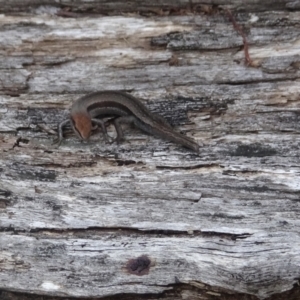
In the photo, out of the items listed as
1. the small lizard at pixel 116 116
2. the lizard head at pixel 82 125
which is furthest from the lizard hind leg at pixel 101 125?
the lizard head at pixel 82 125

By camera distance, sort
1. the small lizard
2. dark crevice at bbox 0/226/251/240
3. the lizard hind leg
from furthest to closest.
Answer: the lizard hind leg → the small lizard → dark crevice at bbox 0/226/251/240

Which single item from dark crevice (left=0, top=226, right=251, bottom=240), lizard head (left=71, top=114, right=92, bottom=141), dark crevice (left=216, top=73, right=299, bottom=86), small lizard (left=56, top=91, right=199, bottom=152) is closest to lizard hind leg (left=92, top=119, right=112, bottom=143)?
small lizard (left=56, top=91, right=199, bottom=152)

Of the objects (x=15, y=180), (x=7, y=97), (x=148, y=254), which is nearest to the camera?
(x=148, y=254)

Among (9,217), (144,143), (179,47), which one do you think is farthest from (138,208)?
(179,47)

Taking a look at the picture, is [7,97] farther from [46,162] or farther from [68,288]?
[68,288]

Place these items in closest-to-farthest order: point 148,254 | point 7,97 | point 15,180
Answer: point 148,254, point 15,180, point 7,97

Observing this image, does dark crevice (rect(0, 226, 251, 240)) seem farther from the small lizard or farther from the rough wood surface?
the small lizard

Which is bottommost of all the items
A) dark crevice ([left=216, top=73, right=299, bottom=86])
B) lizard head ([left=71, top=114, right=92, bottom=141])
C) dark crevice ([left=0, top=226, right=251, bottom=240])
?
dark crevice ([left=0, top=226, right=251, bottom=240])
